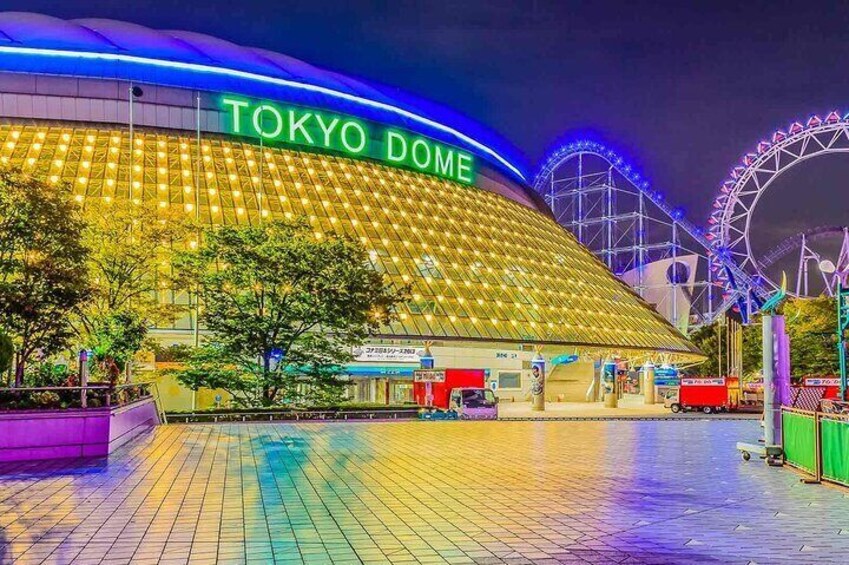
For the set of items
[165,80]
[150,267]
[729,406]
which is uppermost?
[165,80]

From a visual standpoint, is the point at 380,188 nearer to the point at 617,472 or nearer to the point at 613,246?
the point at 617,472

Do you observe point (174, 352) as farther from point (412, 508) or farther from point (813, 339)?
point (813, 339)

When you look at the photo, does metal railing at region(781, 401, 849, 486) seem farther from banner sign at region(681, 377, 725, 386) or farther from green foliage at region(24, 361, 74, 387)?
banner sign at region(681, 377, 725, 386)

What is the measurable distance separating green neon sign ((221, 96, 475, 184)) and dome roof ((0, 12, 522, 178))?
0.87 meters

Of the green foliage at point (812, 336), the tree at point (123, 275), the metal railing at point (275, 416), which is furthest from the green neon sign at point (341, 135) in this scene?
the green foliage at point (812, 336)

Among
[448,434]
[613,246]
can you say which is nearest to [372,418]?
[448,434]

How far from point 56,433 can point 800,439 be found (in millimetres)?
14935

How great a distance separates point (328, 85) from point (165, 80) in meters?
10.8

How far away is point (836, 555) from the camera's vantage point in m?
9.19

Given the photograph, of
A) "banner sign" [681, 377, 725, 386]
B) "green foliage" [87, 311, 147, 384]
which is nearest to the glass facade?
"banner sign" [681, 377, 725, 386]

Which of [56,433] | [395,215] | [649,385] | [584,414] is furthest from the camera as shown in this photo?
[649,385]

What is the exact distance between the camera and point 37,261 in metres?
22.3

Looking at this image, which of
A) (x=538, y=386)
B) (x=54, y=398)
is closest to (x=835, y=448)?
(x=54, y=398)

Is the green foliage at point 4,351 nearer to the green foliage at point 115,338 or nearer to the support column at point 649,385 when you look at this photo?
the green foliage at point 115,338
